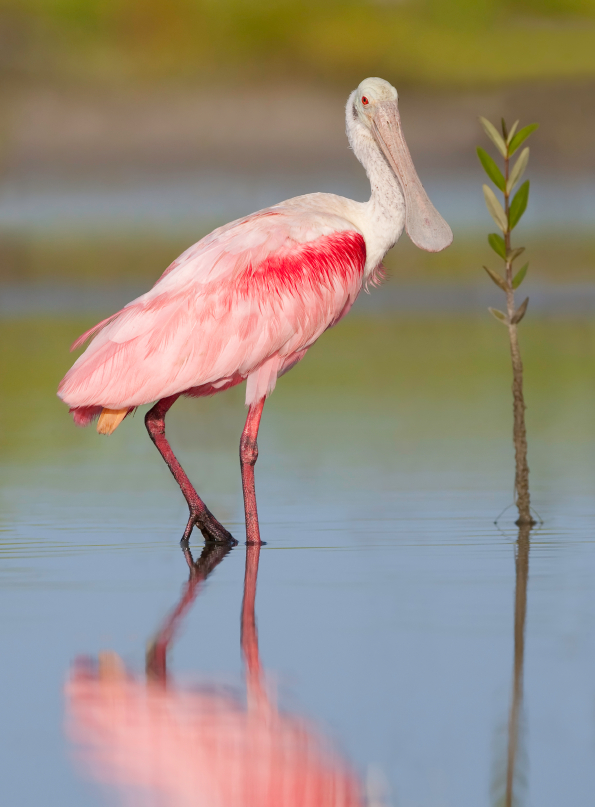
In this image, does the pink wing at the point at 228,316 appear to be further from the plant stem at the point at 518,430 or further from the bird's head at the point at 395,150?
the plant stem at the point at 518,430

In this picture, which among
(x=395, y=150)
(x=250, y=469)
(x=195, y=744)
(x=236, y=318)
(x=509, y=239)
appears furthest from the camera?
(x=395, y=150)

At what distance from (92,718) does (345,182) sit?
39.5 metres

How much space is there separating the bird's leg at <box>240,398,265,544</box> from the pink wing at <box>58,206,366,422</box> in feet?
0.50

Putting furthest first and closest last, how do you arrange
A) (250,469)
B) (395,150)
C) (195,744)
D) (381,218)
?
(395,150), (381,218), (250,469), (195,744)

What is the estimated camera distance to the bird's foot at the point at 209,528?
7516 mm

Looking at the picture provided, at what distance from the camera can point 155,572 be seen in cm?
668

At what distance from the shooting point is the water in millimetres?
4297

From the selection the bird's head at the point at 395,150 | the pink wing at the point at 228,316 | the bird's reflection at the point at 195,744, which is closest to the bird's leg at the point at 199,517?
the pink wing at the point at 228,316

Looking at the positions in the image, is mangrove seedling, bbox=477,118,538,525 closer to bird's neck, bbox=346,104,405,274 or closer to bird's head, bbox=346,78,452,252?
bird's neck, bbox=346,104,405,274

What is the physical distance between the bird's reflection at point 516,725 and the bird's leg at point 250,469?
1503mm

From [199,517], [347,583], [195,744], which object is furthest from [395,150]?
[195,744]

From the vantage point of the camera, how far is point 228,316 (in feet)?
24.9

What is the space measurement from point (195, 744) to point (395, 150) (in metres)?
4.90

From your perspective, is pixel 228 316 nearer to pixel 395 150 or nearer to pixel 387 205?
pixel 387 205
